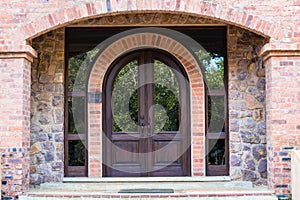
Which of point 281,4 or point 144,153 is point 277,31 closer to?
point 281,4

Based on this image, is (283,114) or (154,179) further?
(154,179)

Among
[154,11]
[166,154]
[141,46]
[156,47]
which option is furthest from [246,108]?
[154,11]

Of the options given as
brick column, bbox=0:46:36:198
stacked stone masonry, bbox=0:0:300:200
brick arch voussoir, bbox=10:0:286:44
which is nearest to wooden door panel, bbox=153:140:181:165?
stacked stone masonry, bbox=0:0:300:200

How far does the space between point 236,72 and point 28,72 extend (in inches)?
128

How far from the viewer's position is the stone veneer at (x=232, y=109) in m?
6.96

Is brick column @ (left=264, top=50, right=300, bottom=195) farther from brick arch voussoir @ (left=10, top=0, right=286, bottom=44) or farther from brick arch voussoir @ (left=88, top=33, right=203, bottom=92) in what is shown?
brick arch voussoir @ (left=88, top=33, right=203, bottom=92)

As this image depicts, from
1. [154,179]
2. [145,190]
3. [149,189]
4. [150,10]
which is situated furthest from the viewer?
[154,179]

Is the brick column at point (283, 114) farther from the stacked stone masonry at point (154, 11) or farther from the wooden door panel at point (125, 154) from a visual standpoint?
the wooden door panel at point (125, 154)

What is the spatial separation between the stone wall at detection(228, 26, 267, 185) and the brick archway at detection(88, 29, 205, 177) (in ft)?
1.66

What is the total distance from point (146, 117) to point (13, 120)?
225 cm

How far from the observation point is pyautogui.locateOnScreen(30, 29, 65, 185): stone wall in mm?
7009

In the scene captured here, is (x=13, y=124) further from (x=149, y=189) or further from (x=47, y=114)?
(x=149, y=189)

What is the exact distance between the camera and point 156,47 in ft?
23.9

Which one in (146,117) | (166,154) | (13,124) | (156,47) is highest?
(156,47)
